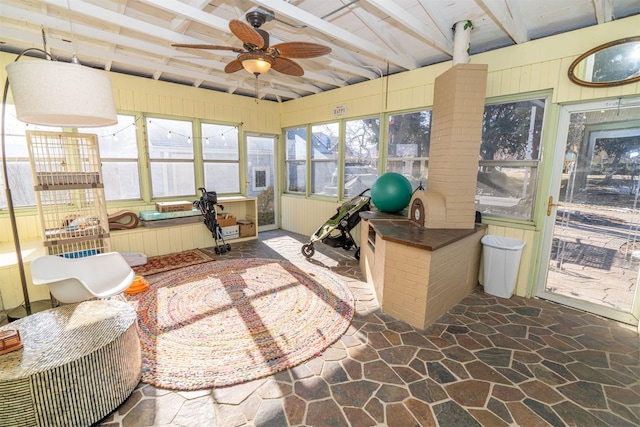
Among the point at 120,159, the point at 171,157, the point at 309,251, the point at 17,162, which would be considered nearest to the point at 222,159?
the point at 171,157

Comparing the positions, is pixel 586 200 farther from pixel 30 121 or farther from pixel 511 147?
pixel 30 121

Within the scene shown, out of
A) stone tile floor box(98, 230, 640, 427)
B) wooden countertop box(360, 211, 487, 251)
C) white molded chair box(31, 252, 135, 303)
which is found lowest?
stone tile floor box(98, 230, 640, 427)

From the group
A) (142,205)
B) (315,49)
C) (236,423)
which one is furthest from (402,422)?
(142,205)

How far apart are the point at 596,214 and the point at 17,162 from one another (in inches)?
296

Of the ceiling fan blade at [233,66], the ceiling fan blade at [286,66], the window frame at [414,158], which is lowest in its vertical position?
the window frame at [414,158]

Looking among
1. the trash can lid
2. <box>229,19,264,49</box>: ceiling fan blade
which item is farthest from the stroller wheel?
<box>229,19,264,49</box>: ceiling fan blade

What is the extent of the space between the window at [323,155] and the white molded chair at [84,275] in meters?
4.20

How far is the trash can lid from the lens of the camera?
348 centimetres

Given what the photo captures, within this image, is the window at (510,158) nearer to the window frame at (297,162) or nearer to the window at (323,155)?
the window at (323,155)

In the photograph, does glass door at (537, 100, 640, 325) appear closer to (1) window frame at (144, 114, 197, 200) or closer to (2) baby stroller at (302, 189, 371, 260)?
(2) baby stroller at (302, 189, 371, 260)

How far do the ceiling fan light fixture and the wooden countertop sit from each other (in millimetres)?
2135

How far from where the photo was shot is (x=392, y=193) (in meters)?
4.29

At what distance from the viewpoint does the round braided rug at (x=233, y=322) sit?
92.2 inches

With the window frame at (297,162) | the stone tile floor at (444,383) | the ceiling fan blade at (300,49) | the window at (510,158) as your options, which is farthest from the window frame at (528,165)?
the window frame at (297,162)
